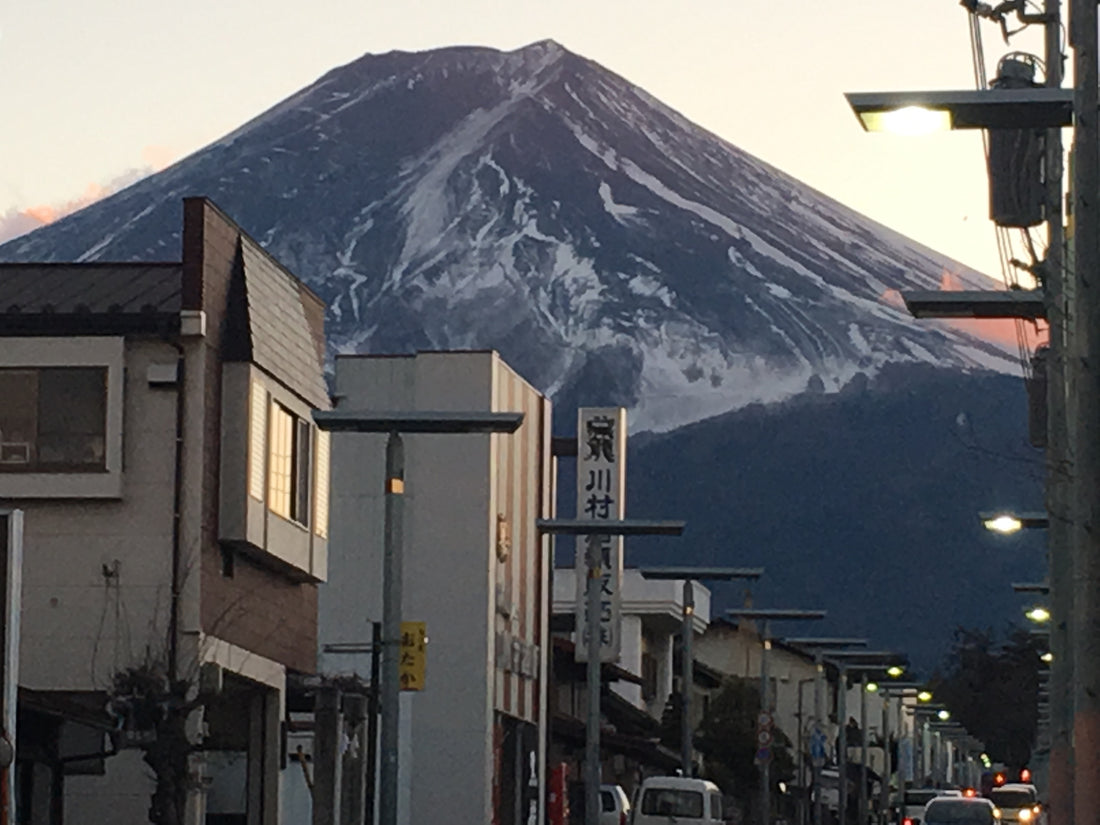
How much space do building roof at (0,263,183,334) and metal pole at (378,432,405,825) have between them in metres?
5.66

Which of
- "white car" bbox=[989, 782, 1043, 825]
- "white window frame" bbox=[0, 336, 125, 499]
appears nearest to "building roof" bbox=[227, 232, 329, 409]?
"white window frame" bbox=[0, 336, 125, 499]

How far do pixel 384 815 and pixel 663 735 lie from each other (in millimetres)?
64815

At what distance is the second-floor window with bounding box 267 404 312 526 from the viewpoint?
43812 mm

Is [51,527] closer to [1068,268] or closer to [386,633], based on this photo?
[386,633]

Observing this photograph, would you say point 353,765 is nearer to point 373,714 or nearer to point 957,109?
point 373,714

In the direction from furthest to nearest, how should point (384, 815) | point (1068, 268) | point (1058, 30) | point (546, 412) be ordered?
point (546, 412)
point (384, 815)
point (1058, 30)
point (1068, 268)

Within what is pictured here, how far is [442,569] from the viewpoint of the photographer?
65.8 m

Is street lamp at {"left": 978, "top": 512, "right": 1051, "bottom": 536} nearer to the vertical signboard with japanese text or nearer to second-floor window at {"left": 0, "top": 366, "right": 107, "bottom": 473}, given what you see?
second-floor window at {"left": 0, "top": 366, "right": 107, "bottom": 473}

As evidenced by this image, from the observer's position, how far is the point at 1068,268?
2917 cm

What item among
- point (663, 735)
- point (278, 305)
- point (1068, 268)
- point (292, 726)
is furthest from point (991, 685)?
point (1068, 268)

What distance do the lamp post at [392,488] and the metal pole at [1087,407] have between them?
15868 mm

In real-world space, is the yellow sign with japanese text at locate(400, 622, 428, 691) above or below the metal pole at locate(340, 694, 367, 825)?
above

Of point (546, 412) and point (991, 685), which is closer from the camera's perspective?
point (546, 412)

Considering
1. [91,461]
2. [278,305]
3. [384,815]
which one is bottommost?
[384,815]
